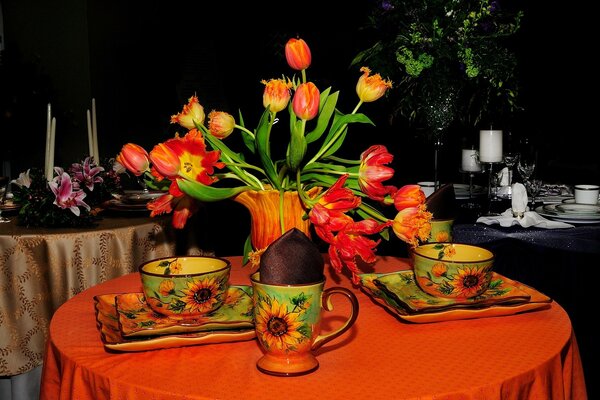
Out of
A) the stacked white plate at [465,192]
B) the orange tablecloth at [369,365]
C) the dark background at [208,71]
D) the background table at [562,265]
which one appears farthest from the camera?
the dark background at [208,71]

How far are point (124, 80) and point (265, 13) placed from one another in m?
1.55

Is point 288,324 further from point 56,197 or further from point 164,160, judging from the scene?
point 56,197

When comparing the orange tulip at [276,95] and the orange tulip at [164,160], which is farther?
the orange tulip at [276,95]

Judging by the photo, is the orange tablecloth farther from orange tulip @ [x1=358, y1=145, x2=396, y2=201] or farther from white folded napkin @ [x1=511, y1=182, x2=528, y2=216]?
white folded napkin @ [x1=511, y1=182, x2=528, y2=216]

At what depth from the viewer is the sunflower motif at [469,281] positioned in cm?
90

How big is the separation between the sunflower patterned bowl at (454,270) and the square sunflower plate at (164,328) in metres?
0.26

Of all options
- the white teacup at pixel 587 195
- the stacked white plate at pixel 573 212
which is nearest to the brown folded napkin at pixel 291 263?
the stacked white plate at pixel 573 212

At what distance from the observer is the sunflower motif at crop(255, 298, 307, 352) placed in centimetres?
70

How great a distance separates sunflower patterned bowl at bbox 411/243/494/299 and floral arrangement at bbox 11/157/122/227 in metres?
1.14

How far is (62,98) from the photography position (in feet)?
16.9

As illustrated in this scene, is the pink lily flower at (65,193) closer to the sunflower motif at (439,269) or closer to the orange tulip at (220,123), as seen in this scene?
the orange tulip at (220,123)

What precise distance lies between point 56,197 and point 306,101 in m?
1.07

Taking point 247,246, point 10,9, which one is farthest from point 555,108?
point 247,246

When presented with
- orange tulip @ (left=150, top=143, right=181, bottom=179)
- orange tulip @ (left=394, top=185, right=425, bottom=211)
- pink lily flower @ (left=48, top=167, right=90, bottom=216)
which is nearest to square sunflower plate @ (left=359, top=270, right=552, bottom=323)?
orange tulip @ (left=394, top=185, right=425, bottom=211)
